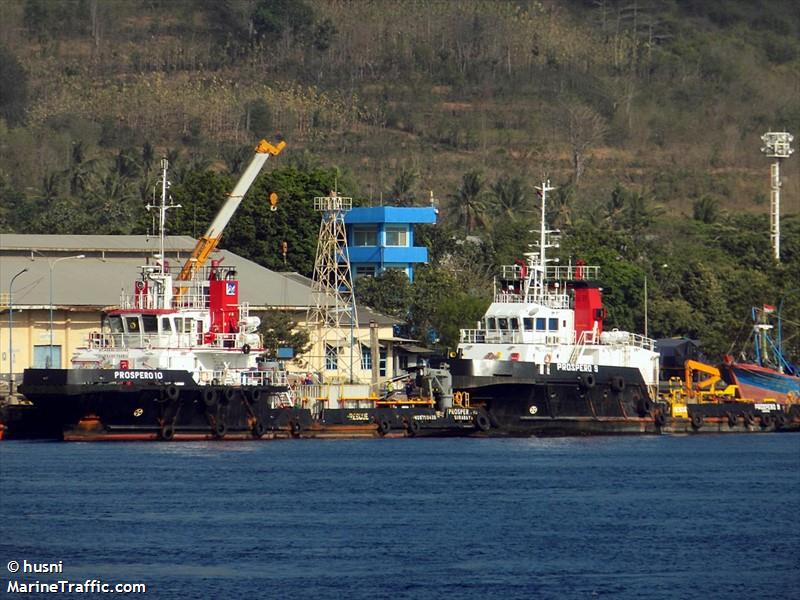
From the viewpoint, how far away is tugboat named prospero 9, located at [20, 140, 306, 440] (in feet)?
261

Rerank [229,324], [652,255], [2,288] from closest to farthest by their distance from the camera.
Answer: [229,324], [2,288], [652,255]

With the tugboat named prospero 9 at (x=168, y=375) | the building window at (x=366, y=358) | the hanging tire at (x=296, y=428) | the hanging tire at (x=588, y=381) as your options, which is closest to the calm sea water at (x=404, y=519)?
the tugboat named prospero 9 at (x=168, y=375)

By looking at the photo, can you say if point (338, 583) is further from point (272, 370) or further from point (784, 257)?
point (784, 257)

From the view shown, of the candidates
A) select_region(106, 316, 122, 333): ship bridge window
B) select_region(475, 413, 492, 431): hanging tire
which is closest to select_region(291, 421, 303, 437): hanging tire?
select_region(475, 413, 492, 431): hanging tire

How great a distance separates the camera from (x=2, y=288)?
335 ft

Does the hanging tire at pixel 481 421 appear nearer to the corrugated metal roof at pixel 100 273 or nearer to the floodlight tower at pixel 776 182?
the corrugated metal roof at pixel 100 273

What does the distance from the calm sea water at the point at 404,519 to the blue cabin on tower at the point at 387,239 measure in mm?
48801

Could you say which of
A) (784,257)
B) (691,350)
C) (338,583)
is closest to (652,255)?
(784,257)

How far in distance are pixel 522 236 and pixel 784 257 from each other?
804 inches

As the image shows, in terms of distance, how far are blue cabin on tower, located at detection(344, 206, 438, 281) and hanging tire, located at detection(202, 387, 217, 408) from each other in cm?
4766

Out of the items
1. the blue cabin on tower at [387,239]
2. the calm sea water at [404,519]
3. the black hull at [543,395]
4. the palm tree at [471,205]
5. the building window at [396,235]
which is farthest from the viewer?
the palm tree at [471,205]

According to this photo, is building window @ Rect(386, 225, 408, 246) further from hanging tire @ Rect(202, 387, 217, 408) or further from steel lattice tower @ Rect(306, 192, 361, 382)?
hanging tire @ Rect(202, 387, 217, 408)

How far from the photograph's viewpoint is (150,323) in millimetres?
82375

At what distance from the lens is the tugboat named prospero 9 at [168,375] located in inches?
3132
